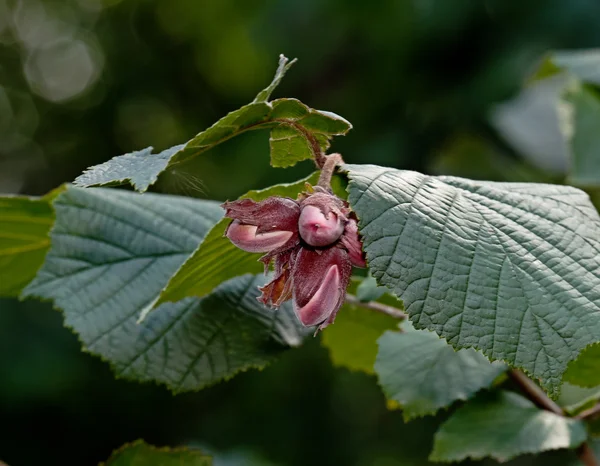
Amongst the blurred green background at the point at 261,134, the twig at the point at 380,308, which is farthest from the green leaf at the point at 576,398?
the blurred green background at the point at 261,134

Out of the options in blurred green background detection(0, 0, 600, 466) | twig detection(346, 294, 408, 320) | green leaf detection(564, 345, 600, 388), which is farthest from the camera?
blurred green background detection(0, 0, 600, 466)

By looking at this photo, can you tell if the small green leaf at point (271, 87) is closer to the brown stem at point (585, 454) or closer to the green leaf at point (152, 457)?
the green leaf at point (152, 457)

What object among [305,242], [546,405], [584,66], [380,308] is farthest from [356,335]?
[584,66]

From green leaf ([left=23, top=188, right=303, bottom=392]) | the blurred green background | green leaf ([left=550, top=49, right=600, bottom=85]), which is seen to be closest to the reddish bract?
green leaf ([left=23, top=188, right=303, bottom=392])

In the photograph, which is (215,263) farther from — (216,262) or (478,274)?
(478,274)

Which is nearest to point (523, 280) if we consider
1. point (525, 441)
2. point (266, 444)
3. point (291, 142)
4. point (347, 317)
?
point (291, 142)

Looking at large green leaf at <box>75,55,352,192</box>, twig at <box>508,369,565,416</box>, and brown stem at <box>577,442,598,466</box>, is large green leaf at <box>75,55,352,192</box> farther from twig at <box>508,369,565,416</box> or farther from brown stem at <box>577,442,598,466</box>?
brown stem at <box>577,442,598,466</box>
